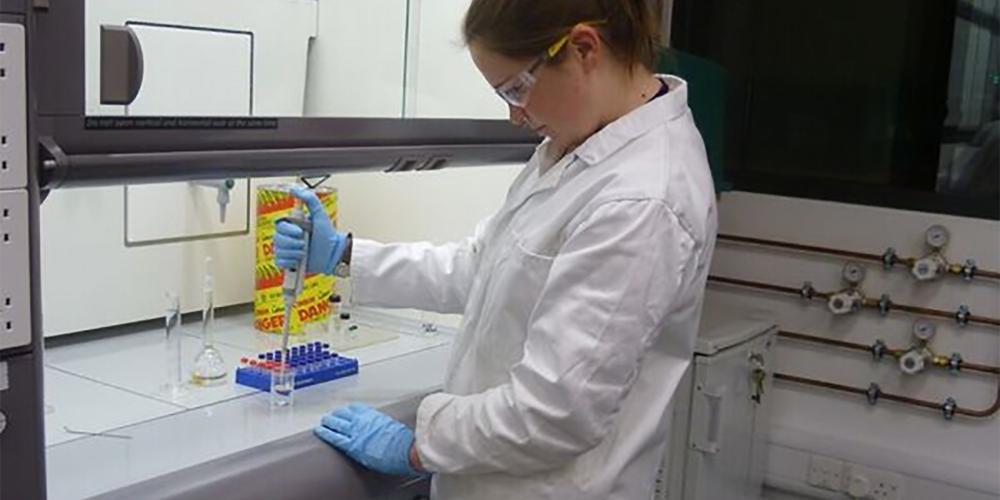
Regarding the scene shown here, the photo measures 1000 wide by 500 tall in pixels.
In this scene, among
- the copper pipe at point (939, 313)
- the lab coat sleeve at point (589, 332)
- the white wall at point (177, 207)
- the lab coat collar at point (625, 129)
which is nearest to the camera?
the lab coat sleeve at point (589, 332)

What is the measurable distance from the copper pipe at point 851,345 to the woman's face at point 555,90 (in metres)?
1.68

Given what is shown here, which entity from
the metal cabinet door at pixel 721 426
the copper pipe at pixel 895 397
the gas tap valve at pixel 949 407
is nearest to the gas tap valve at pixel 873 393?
the copper pipe at pixel 895 397

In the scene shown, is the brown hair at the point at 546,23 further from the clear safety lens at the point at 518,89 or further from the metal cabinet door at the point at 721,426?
the metal cabinet door at the point at 721,426

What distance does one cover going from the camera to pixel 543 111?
1.24m

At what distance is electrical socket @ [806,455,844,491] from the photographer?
266cm

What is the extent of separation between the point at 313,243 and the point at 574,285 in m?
0.54

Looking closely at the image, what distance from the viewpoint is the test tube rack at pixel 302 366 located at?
152 cm

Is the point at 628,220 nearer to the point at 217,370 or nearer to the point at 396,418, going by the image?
the point at 396,418

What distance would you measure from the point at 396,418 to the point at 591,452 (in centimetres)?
34

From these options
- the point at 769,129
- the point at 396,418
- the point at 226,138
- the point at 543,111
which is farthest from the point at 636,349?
the point at 769,129

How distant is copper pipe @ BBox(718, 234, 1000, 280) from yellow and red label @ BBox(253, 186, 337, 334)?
53.6 inches

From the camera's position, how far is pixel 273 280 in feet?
6.05

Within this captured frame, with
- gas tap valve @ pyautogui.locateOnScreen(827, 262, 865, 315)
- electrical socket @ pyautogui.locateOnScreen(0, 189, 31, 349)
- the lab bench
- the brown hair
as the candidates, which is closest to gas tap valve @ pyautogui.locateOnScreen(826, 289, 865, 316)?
gas tap valve @ pyautogui.locateOnScreen(827, 262, 865, 315)

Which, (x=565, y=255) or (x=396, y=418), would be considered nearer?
(x=565, y=255)
